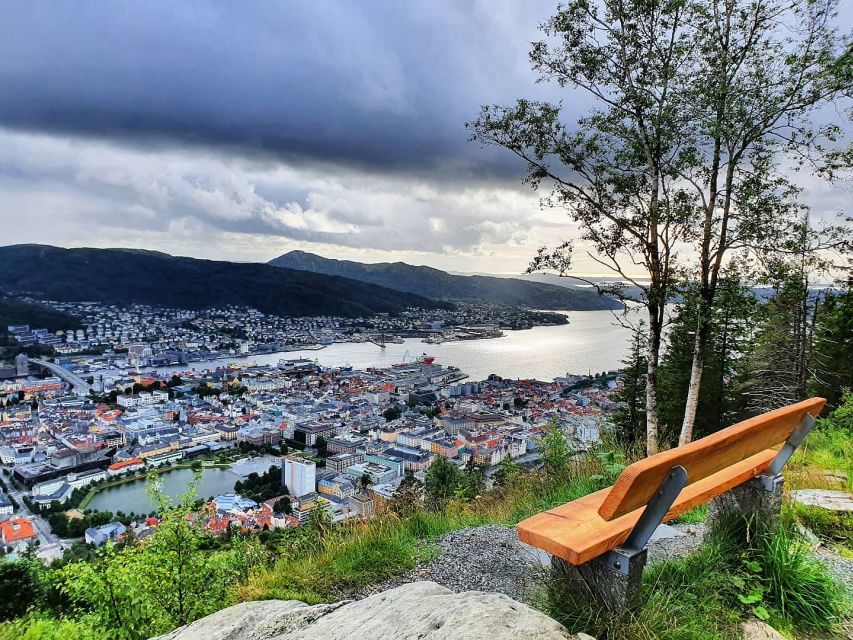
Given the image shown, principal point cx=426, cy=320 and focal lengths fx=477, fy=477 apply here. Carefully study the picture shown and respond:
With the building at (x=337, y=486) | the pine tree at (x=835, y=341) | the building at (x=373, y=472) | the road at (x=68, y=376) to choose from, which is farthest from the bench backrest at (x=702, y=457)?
the road at (x=68, y=376)

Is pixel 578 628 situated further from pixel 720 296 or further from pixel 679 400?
pixel 679 400

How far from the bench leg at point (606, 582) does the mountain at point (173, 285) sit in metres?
85.2

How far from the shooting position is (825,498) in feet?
8.83

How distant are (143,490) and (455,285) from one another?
103857 mm

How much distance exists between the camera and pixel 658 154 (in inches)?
178

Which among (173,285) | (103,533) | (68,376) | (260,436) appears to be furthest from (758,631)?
(173,285)

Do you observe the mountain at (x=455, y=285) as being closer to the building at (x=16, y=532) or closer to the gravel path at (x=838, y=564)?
the building at (x=16, y=532)

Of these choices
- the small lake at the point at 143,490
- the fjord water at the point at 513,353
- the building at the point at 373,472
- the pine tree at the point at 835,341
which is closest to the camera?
the pine tree at the point at 835,341

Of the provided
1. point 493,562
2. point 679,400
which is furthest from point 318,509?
point 679,400

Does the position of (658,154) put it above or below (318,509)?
above

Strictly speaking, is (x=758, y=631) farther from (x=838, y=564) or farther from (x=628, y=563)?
(x=838, y=564)

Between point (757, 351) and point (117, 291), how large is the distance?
A: 327ft

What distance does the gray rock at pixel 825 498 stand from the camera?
2564 mm

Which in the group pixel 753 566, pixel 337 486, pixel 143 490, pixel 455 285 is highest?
pixel 455 285
